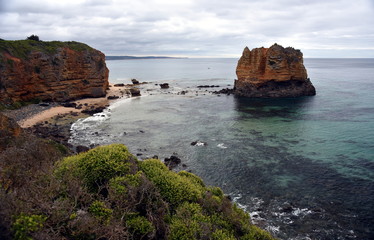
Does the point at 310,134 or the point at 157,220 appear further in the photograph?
the point at 310,134

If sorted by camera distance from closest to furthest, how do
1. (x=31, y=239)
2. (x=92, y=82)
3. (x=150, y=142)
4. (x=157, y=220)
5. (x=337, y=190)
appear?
(x=31, y=239), (x=157, y=220), (x=337, y=190), (x=150, y=142), (x=92, y=82)

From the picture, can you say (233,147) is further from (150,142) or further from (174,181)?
(174,181)

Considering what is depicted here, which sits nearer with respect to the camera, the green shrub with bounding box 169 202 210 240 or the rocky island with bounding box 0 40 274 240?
the rocky island with bounding box 0 40 274 240

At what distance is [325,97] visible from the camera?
7719cm

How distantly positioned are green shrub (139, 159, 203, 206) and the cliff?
51.0 metres

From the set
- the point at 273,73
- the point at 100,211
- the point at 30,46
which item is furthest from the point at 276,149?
the point at 30,46

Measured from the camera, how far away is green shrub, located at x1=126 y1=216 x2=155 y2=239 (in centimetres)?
1355

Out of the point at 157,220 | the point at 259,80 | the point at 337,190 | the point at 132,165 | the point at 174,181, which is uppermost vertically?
the point at 259,80

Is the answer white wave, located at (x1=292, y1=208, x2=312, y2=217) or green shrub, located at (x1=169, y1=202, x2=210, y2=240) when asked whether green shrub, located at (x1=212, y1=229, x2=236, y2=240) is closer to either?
green shrub, located at (x1=169, y1=202, x2=210, y2=240)

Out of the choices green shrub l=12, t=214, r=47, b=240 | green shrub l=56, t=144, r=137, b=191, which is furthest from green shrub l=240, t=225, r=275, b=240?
green shrub l=12, t=214, r=47, b=240

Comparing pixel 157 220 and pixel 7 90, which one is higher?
pixel 7 90

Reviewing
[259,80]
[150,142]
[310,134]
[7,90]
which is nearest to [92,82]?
[7,90]

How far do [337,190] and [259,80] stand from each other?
57347 millimetres

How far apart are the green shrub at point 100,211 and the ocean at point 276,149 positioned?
579 inches
